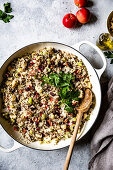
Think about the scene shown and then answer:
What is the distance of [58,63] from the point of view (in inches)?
106

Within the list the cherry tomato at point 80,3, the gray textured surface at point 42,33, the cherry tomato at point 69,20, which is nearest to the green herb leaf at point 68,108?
the gray textured surface at point 42,33

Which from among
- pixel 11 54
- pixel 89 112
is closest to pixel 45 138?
pixel 89 112

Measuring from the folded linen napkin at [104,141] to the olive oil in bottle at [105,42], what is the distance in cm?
53

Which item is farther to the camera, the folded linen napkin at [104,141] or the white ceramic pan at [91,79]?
the white ceramic pan at [91,79]

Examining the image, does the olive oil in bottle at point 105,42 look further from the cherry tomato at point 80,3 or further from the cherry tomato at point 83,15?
the cherry tomato at point 80,3

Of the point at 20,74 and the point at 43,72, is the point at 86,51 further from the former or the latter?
the point at 20,74

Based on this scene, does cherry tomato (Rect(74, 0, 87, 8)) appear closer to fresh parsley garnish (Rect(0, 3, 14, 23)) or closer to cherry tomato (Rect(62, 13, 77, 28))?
cherry tomato (Rect(62, 13, 77, 28))

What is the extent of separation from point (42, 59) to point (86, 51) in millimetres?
674

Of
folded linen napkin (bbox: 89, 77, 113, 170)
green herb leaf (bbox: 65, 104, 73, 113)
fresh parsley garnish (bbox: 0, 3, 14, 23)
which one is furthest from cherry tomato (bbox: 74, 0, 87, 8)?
green herb leaf (bbox: 65, 104, 73, 113)

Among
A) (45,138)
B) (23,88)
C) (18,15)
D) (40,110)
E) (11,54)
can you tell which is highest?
(18,15)

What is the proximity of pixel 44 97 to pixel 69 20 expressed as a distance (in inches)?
45.0

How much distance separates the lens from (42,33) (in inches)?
115

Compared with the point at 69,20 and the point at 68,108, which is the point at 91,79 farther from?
the point at 69,20

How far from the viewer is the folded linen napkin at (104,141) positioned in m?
2.48
